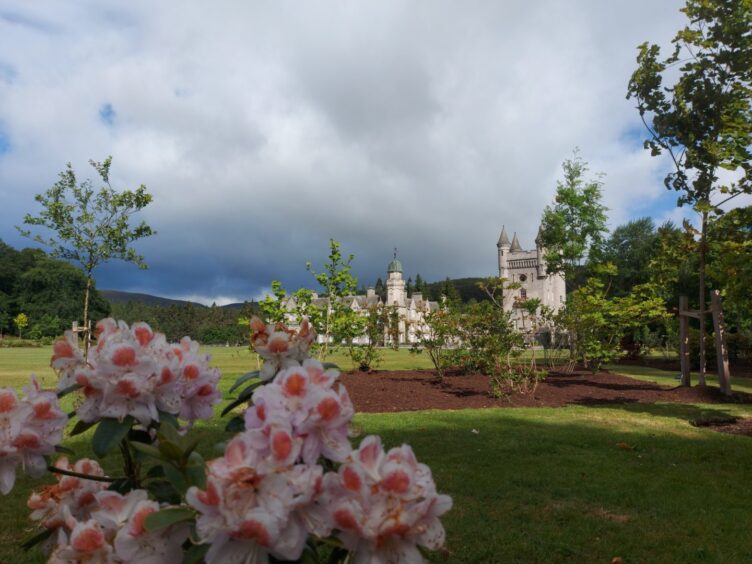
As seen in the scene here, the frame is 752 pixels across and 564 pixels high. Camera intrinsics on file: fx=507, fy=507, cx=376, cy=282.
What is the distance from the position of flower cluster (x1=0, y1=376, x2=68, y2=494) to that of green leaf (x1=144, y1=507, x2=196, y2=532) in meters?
0.50

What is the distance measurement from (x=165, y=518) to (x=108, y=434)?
1.31ft

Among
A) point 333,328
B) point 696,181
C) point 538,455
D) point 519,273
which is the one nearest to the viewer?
point 538,455

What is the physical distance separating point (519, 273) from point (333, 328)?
69436 millimetres

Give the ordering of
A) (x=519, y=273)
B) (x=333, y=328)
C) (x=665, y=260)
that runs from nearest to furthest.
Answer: (x=665, y=260) → (x=333, y=328) → (x=519, y=273)

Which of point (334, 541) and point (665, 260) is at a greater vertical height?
point (665, 260)

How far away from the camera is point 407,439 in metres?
7.17

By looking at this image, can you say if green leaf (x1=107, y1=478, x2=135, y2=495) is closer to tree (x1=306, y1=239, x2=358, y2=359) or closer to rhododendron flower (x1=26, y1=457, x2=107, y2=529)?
rhododendron flower (x1=26, y1=457, x2=107, y2=529)

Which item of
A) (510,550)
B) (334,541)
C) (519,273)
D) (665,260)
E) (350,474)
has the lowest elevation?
(510,550)

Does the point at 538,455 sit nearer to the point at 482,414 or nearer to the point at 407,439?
the point at 407,439

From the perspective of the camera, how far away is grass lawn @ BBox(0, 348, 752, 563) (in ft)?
12.5

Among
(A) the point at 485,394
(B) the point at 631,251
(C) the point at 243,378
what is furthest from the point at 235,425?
(B) the point at 631,251

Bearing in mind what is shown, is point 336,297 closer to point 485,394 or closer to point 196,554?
point 485,394

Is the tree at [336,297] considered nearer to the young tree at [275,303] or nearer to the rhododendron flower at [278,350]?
the young tree at [275,303]

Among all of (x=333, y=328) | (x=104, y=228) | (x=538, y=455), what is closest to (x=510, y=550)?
(x=538, y=455)
